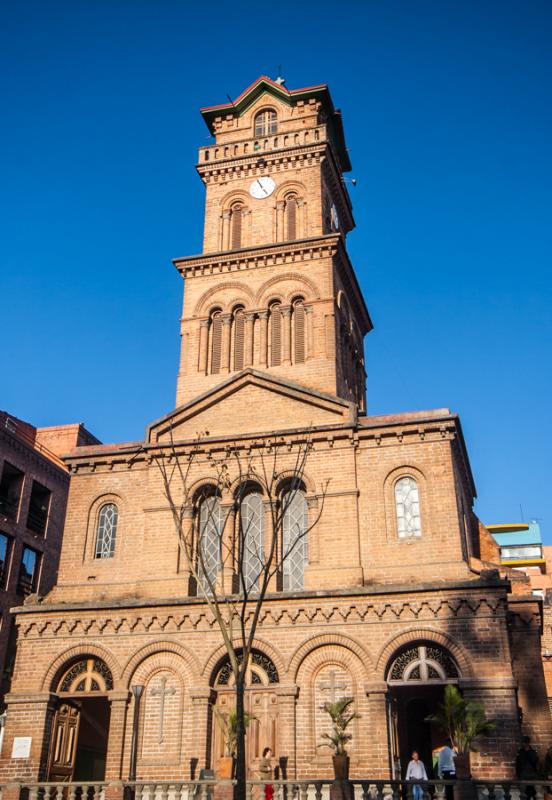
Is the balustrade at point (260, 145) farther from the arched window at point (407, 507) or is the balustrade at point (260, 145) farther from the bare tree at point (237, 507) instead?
the arched window at point (407, 507)

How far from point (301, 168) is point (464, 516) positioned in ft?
53.1

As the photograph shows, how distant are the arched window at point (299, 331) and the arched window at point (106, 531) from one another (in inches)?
330

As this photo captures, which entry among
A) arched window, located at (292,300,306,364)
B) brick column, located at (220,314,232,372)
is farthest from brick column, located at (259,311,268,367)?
brick column, located at (220,314,232,372)

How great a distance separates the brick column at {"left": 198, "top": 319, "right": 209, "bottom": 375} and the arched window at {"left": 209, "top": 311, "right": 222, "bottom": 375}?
0.16 m

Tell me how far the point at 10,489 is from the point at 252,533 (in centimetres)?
1846

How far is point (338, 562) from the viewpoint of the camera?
24.0 meters

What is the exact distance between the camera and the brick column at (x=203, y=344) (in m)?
30.7

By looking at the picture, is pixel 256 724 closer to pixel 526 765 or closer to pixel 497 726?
pixel 497 726

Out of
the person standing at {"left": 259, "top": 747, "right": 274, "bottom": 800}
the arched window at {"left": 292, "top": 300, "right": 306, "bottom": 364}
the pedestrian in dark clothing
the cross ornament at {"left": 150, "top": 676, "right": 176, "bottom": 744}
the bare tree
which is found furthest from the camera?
the arched window at {"left": 292, "top": 300, "right": 306, "bottom": 364}

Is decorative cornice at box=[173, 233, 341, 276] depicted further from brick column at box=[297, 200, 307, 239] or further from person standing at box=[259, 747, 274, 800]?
person standing at box=[259, 747, 274, 800]

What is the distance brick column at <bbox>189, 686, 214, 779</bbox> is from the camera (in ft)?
72.8

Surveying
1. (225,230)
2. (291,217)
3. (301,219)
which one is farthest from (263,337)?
(291,217)

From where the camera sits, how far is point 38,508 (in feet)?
138

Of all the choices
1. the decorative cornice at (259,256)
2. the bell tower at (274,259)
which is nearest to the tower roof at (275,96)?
the bell tower at (274,259)
